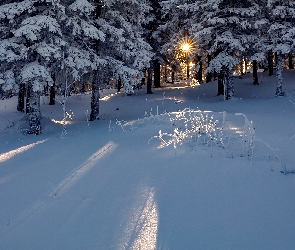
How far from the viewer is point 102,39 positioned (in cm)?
1337

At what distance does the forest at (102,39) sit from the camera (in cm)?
1165

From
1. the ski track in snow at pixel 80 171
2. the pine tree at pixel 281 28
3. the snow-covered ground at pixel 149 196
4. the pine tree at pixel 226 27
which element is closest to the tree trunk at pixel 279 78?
the pine tree at pixel 281 28

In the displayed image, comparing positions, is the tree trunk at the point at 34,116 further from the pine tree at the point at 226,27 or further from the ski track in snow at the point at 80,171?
the pine tree at the point at 226,27

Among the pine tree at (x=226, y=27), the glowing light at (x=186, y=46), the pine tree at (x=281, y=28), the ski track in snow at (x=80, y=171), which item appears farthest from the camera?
the glowing light at (x=186, y=46)

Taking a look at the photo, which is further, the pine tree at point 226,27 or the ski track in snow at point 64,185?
the pine tree at point 226,27

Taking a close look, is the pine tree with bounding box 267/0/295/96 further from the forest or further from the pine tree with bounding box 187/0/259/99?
the pine tree with bounding box 187/0/259/99

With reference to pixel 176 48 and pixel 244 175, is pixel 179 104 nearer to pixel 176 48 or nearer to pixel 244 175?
pixel 176 48

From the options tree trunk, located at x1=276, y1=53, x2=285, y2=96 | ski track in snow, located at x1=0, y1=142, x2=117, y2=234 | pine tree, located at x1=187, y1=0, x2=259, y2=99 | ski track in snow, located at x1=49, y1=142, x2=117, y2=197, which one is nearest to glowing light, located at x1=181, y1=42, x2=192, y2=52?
pine tree, located at x1=187, y1=0, x2=259, y2=99

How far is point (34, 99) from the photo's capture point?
1251 cm

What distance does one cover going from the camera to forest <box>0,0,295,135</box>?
1165 cm

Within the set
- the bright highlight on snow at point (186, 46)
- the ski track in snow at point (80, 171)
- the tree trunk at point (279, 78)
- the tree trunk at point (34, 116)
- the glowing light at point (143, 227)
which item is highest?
the bright highlight on snow at point (186, 46)

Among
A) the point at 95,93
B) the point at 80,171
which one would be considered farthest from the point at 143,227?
the point at 95,93

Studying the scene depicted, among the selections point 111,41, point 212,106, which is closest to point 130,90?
point 111,41

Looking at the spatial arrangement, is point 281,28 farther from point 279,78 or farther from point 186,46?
point 186,46
